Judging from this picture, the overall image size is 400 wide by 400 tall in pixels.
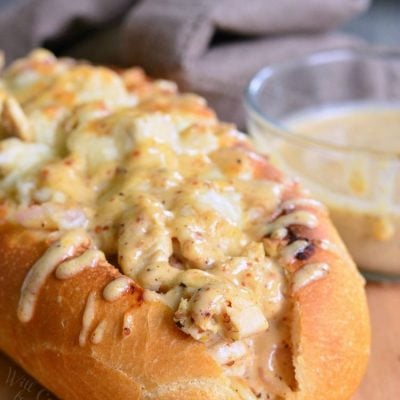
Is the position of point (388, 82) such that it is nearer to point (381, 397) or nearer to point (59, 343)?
point (381, 397)

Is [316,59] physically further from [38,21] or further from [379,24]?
[379,24]

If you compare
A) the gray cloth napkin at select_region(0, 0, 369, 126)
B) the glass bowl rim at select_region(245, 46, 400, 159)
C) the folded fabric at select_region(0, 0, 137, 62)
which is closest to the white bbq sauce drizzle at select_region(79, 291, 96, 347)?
the glass bowl rim at select_region(245, 46, 400, 159)

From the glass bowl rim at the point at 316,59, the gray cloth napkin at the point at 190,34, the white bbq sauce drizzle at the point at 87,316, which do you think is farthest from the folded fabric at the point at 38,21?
the white bbq sauce drizzle at the point at 87,316

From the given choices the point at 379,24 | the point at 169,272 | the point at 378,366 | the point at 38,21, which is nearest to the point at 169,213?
the point at 169,272

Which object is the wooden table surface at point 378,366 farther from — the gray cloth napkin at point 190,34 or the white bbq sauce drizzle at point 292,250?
the gray cloth napkin at point 190,34

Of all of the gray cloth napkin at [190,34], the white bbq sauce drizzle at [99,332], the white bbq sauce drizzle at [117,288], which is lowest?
the gray cloth napkin at [190,34]

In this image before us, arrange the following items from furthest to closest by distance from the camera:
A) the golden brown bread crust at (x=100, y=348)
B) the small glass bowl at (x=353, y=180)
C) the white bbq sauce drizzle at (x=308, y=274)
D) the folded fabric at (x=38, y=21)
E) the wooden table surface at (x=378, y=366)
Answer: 1. the folded fabric at (x=38, y=21)
2. the small glass bowl at (x=353, y=180)
3. the wooden table surface at (x=378, y=366)
4. the white bbq sauce drizzle at (x=308, y=274)
5. the golden brown bread crust at (x=100, y=348)
